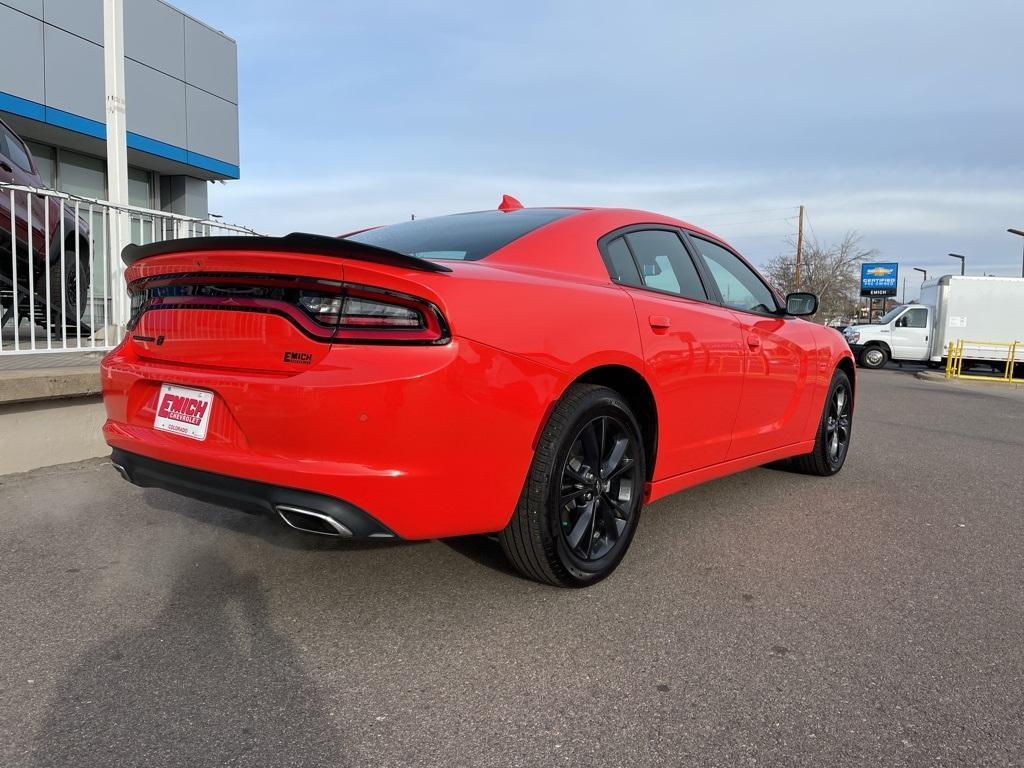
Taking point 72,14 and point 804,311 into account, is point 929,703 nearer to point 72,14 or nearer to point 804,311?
point 804,311

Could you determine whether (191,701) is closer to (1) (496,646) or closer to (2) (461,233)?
(1) (496,646)

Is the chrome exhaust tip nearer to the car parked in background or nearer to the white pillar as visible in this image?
the car parked in background

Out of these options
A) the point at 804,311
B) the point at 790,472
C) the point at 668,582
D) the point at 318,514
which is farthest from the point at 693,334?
the point at 790,472

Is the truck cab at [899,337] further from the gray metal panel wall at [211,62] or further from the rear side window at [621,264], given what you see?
the rear side window at [621,264]

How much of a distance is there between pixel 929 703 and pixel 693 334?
1676mm

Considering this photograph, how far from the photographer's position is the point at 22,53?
39.8 ft

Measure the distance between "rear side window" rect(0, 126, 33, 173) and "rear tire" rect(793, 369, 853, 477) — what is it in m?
6.42

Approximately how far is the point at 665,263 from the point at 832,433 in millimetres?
2237

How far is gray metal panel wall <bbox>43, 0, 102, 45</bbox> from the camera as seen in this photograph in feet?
41.3

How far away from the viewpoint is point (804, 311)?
4.54 m

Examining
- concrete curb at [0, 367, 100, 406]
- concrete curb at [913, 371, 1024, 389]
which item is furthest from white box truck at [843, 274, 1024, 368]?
concrete curb at [0, 367, 100, 406]

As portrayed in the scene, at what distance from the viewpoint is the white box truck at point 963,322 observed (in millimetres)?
21000

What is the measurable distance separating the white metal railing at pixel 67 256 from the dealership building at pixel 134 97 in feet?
26.3

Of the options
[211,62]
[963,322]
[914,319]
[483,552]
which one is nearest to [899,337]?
[914,319]
